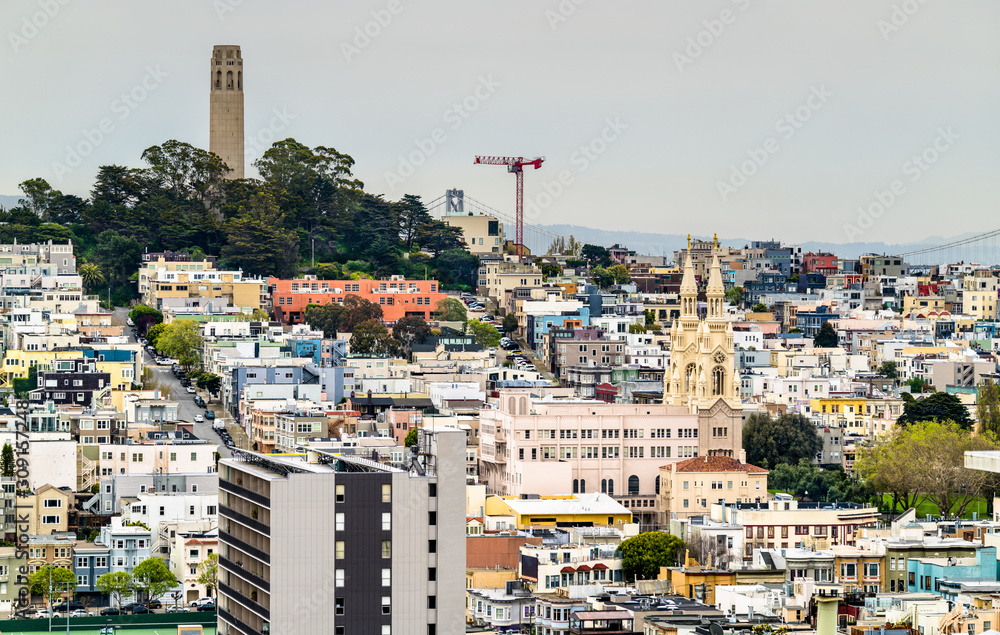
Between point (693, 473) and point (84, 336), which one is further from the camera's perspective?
point (84, 336)

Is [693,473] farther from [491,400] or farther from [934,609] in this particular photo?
[934,609]

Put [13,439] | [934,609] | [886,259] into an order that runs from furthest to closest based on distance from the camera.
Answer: [886,259] < [13,439] < [934,609]

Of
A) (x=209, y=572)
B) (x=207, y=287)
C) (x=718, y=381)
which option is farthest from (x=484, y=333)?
(x=209, y=572)

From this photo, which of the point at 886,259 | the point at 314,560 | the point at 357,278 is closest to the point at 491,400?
the point at 357,278

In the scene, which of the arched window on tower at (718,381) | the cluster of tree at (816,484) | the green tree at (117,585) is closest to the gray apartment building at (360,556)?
the green tree at (117,585)

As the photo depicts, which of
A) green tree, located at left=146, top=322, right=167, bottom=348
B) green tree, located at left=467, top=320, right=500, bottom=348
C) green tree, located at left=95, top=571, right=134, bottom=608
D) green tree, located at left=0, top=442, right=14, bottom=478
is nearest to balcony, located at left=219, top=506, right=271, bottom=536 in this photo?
green tree, located at left=95, top=571, right=134, bottom=608

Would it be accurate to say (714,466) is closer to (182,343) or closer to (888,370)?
(182,343)

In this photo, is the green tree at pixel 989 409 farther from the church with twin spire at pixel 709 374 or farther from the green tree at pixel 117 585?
the green tree at pixel 117 585
